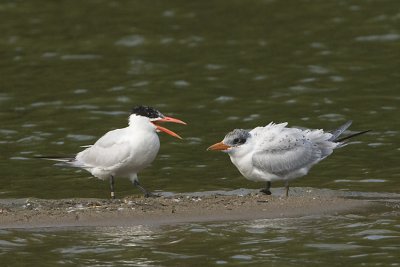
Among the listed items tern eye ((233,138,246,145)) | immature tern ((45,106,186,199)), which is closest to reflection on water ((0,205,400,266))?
tern eye ((233,138,246,145))

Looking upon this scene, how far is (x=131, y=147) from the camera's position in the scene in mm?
11461

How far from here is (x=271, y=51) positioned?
18703 mm

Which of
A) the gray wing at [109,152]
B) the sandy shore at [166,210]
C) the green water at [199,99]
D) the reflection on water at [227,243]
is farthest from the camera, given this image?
the gray wing at [109,152]

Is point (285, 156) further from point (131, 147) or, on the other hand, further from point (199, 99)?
point (199, 99)

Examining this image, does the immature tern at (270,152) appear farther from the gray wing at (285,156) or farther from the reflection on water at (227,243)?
the reflection on water at (227,243)

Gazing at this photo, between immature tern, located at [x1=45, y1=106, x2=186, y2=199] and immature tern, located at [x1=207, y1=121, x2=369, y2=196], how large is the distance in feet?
2.01

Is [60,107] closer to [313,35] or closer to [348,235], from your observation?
[313,35]

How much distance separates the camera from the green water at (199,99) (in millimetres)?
9867

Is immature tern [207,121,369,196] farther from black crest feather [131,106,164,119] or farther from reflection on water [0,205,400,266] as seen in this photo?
reflection on water [0,205,400,266]

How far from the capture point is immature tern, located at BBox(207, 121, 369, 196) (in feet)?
37.4

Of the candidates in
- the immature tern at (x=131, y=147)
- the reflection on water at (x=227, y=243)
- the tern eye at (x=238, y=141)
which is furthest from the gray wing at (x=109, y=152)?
the reflection on water at (x=227, y=243)

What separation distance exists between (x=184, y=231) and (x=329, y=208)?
5.05ft

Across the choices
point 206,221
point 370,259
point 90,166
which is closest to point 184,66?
point 90,166

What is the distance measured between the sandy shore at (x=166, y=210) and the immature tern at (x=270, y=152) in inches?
9.6
